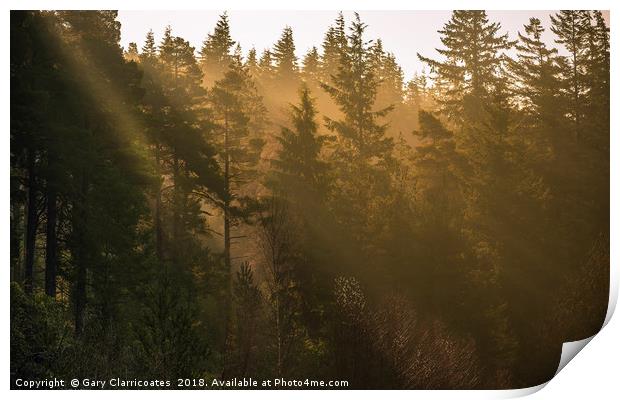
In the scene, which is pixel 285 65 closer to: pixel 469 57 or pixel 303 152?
pixel 303 152

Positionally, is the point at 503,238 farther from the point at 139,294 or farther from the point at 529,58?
the point at 139,294

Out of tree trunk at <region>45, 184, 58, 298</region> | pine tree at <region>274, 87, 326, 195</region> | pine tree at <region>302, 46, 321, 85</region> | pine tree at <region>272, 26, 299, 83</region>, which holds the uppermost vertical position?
pine tree at <region>272, 26, 299, 83</region>

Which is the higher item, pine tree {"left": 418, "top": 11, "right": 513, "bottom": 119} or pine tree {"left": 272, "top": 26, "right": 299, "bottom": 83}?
pine tree {"left": 272, "top": 26, "right": 299, "bottom": 83}

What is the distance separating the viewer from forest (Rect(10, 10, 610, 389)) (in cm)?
1179

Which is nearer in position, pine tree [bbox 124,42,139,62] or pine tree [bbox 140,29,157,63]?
pine tree [bbox 140,29,157,63]

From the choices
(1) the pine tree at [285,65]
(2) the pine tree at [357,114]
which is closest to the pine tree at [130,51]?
(1) the pine tree at [285,65]

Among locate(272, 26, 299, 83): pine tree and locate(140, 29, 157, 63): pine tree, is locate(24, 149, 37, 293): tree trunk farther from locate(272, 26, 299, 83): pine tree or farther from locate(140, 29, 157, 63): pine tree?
locate(272, 26, 299, 83): pine tree

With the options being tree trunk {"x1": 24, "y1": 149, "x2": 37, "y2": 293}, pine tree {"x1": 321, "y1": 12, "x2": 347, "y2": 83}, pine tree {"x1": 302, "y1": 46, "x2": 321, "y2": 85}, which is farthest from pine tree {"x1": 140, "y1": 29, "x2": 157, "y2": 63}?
pine tree {"x1": 302, "y1": 46, "x2": 321, "y2": 85}

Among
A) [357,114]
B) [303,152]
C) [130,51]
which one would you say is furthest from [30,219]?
[357,114]

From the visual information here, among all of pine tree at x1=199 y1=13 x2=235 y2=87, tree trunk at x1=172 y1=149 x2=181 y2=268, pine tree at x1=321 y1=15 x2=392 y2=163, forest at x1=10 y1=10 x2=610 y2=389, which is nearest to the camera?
forest at x1=10 y1=10 x2=610 y2=389

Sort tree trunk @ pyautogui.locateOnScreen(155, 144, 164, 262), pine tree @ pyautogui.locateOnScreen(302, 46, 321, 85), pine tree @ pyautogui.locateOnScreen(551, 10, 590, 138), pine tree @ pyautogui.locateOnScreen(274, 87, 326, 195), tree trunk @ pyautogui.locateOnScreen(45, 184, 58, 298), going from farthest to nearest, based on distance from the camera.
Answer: tree trunk @ pyautogui.locateOnScreen(155, 144, 164, 262) < pine tree @ pyautogui.locateOnScreen(274, 87, 326, 195) < pine tree @ pyautogui.locateOnScreen(302, 46, 321, 85) < tree trunk @ pyautogui.locateOnScreen(45, 184, 58, 298) < pine tree @ pyautogui.locateOnScreen(551, 10, 590, 138)

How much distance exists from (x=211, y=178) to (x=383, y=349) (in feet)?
29.6

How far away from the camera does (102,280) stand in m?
16.1
